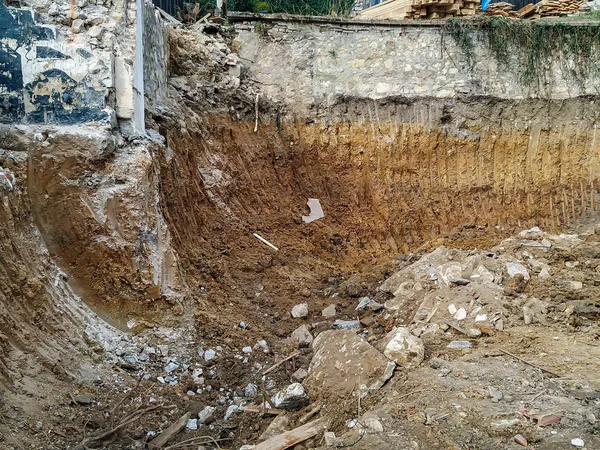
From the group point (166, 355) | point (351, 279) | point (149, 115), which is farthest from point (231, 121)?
point (166, 355)

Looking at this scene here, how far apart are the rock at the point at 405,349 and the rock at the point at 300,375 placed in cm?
82

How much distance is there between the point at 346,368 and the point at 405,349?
0.57m

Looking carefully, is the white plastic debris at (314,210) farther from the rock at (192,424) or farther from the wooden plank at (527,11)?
the wooden plank at (527,11)

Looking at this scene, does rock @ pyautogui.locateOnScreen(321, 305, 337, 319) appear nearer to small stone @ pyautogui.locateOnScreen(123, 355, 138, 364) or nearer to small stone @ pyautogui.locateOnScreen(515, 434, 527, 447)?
small stone @ pyautogui.locateOnScreen(123, 355, 138, 364)

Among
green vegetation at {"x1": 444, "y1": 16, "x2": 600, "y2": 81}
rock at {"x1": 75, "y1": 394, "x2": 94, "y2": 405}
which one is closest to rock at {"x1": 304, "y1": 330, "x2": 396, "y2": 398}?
rock at {"x1": 75, "y1": 394, "x2": 94, "y2": 405}

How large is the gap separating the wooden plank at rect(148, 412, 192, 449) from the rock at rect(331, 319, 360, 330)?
2.08 m

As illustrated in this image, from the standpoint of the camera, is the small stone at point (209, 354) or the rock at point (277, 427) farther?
the small stone at point (209, 354)

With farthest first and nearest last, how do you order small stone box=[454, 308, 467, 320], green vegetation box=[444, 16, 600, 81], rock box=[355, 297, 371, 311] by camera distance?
1. green vegetation box=[444, 16, 600, 81]
2. rock box=[355, 297, 371, 311]
3. small stone box=[454, 308, 467, 320]

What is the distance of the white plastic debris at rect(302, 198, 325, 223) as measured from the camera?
9.08 m

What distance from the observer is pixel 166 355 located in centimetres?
537

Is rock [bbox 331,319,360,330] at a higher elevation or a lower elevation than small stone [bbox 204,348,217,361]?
higher

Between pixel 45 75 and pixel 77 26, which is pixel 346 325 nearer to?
pixel 45 75

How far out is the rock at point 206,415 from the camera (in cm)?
457

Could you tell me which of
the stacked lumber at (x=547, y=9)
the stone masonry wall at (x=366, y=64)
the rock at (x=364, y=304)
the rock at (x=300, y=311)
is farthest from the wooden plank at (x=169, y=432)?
the stacked lumber at (x=547, y=9)
